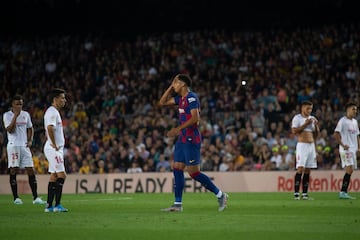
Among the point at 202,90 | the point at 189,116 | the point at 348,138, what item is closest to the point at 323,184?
the point at 348,138

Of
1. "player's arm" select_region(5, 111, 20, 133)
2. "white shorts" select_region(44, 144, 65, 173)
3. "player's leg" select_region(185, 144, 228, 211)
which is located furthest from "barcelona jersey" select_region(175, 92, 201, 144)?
"player's arm" select_region(5, 111, 20, 133)

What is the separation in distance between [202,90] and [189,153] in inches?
714

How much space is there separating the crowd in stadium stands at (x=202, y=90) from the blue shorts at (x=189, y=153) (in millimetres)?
13079

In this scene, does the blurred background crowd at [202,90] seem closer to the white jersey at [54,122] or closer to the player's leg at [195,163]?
the player's leg at [195,163]

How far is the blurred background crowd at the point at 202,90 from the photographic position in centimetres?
2950

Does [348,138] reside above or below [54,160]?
above

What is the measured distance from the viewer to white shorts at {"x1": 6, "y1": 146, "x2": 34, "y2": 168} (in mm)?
19938

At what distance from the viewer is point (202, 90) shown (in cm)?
3334

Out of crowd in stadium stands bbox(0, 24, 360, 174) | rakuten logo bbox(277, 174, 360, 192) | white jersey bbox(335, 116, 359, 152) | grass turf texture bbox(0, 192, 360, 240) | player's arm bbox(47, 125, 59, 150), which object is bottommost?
grass turf texture bbox(0, 192, 360, 240)

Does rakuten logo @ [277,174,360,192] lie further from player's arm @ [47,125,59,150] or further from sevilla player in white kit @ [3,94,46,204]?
player's arm @ [47,125,59,150]

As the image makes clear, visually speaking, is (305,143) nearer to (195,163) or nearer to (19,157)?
(195,163)

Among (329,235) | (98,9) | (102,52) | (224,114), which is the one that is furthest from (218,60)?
(329,235)

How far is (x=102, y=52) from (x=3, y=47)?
6273 mm

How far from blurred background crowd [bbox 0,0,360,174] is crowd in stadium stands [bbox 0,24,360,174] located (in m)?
0.05
